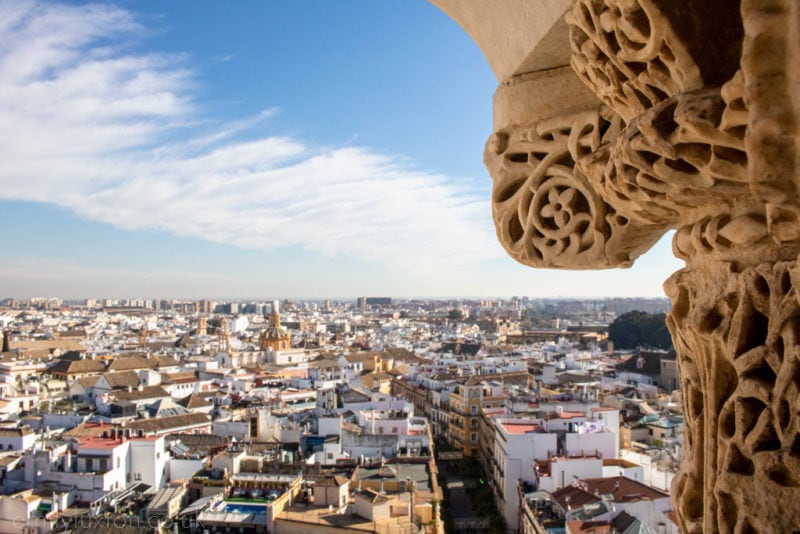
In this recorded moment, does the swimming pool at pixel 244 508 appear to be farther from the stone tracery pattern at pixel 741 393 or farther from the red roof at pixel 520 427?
the stone tracery pattern at pixel 741 393

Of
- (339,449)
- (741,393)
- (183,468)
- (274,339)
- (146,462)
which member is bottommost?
(183,468)

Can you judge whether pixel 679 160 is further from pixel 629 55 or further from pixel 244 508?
pixel 244 508

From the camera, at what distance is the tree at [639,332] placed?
3656 cm

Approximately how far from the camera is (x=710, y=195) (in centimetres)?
86

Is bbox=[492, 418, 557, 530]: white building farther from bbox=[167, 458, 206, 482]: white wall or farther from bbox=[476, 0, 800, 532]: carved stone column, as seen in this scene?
bbox=[476, 0, 800, 532]: carved stone column

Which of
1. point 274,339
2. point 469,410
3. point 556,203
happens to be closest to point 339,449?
point 469,410

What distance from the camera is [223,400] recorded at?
2023cm

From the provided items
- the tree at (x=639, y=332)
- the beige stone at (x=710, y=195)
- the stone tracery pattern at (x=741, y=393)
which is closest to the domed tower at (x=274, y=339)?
the tree at (x=639, y=332)

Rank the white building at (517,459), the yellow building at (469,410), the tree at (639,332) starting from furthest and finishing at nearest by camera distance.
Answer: the tree at (639,332), the yellow building at (469,410), the white building at (517,459)

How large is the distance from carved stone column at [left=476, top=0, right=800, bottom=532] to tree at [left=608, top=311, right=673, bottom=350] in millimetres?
36564

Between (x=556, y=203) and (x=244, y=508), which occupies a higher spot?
(x=556, y=203)

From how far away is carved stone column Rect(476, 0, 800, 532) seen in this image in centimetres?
72

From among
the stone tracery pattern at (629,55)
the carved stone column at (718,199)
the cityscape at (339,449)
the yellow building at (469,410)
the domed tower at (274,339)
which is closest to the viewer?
the carved stone column at (718,199)

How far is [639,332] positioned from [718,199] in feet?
130
